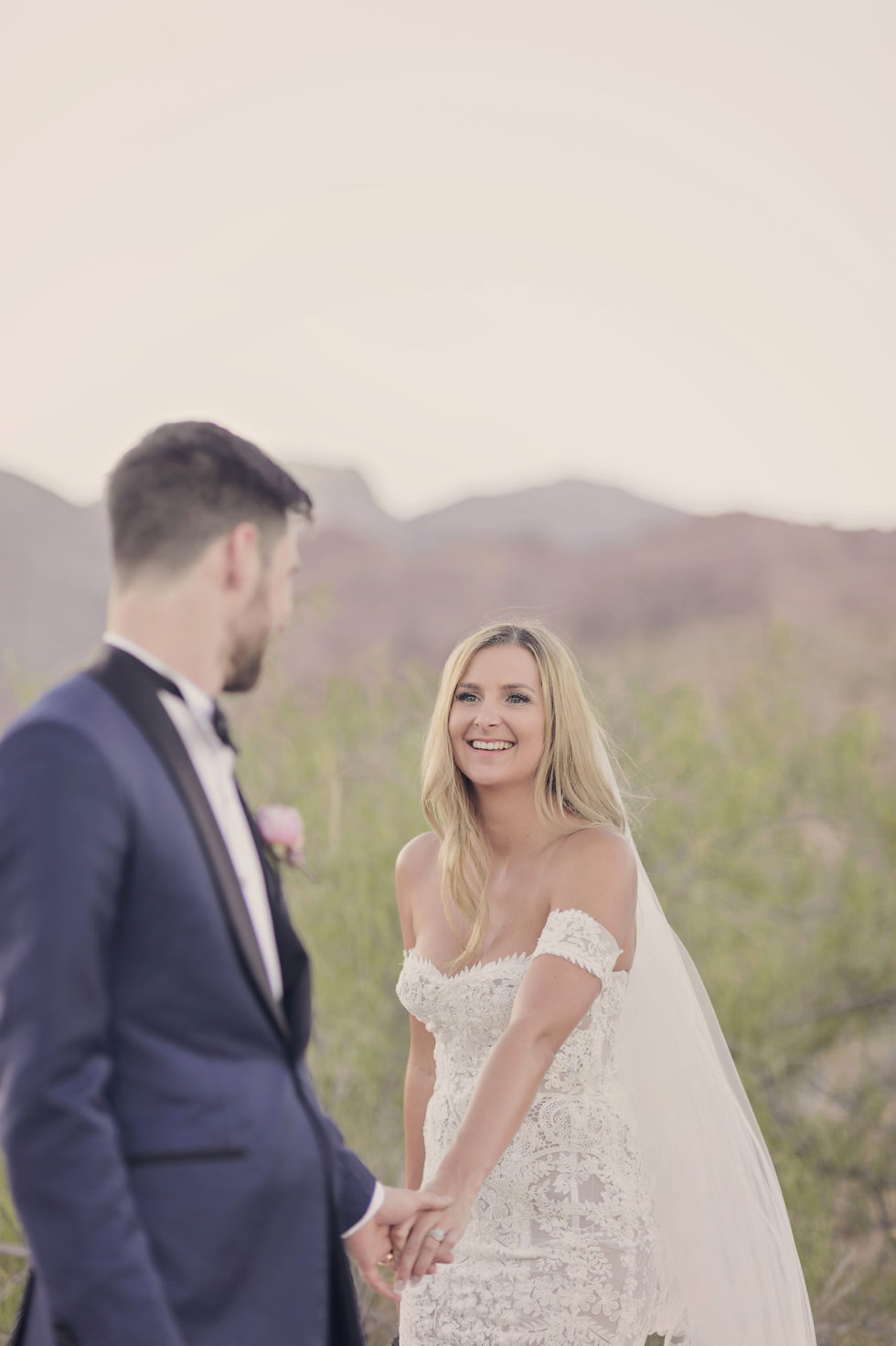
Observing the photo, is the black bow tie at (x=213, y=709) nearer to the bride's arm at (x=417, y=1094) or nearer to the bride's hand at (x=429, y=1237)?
the bride's hand at (x=429, y=1237)

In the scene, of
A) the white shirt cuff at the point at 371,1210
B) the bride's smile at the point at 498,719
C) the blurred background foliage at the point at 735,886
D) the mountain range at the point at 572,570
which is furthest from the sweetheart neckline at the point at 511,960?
the mountain range at the point at 572,570

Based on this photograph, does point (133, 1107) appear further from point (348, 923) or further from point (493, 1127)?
point (348, 923)

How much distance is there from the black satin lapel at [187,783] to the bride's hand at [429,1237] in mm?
987

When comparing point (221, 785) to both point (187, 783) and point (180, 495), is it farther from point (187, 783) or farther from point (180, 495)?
point (180, 495)

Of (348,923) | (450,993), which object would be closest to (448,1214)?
(450,993)

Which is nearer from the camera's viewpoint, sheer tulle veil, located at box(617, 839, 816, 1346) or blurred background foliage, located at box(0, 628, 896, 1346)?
sheer tulle veil, located at box(617, 839, 816, 1346)

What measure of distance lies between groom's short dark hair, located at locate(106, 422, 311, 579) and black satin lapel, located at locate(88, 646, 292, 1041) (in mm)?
156

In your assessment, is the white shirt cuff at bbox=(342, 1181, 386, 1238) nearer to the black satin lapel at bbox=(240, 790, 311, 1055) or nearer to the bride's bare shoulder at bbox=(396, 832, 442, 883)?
the black satin lapel at bbox=(240, 790, 311, 1055)

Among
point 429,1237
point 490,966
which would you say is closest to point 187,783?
point 429,1237

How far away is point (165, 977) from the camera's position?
1.59 metres

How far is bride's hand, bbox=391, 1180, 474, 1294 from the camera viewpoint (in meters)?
2.45

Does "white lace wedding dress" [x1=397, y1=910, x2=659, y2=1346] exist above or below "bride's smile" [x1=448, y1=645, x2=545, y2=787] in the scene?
below

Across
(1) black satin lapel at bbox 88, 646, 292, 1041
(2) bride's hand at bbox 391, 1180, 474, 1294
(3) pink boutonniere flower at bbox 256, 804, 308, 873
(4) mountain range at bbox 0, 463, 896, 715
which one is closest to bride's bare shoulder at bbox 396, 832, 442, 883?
(2) bride's hand at bbox 391, 1180, 474, 1294

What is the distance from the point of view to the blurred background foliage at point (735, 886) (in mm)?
6941
